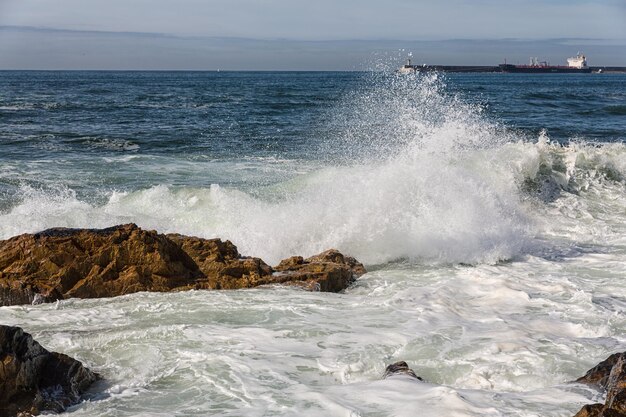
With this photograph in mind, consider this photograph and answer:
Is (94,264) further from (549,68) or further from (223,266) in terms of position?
(549,68)

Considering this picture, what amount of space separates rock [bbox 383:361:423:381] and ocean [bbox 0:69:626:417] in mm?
133

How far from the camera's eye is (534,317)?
685cm

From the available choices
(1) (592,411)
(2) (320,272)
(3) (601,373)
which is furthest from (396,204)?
(1) (592,411)

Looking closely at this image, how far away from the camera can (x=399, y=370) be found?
5133 mm

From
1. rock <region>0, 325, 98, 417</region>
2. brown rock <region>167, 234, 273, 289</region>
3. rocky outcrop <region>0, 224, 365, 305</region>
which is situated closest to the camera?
rock <region>0, 325, 98, 417</region>

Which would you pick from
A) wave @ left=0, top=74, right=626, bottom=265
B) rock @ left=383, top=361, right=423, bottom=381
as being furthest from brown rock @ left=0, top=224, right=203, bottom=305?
rock @ left=383, top=361, right=423, bottom=381

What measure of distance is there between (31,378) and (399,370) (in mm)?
2356

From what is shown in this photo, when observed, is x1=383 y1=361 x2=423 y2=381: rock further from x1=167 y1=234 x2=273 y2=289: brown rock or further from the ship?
the ship

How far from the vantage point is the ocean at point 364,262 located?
16.6ft

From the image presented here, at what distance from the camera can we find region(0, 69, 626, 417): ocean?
5.05 metres

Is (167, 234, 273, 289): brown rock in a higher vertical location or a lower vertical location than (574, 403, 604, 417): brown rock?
lower

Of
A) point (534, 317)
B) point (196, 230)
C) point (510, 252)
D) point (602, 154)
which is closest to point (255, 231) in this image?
point (196, 230)

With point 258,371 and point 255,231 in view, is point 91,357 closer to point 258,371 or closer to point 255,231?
point 258,371

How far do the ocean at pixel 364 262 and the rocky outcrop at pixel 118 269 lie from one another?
0.20 m
